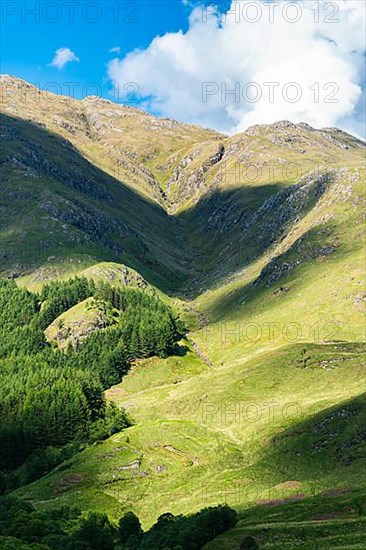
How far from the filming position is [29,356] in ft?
570

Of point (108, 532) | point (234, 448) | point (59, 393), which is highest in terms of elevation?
point (59, 393)

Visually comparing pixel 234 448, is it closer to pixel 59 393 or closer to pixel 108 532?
pixel 108 532

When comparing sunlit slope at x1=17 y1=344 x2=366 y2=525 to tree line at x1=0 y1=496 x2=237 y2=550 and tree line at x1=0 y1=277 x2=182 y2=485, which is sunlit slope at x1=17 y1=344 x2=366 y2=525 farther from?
tree line at x1=0 y1=496 x2=237 y2=550

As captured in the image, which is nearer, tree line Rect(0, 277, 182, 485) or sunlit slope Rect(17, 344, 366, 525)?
sunlit slope Rect(17, 344, 366, 525)

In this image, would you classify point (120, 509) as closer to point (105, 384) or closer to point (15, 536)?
point (15, 536)

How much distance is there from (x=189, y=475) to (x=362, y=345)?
7304cm

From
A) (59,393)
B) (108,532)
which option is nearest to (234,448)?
(108,532)

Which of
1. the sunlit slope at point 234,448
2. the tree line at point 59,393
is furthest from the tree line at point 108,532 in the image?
the tree line at point 59,393

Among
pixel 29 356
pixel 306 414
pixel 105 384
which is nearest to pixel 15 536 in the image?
pixel 306 414

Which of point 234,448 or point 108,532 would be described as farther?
point 234,448

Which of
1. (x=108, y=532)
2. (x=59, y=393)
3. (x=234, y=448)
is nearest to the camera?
(x=108, y=532)

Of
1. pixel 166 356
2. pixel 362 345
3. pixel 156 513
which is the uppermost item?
pixel 166 356

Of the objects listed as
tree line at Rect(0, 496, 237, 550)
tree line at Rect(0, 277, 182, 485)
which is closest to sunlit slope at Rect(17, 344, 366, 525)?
tree line at Rect(0, 277, 182, 485)

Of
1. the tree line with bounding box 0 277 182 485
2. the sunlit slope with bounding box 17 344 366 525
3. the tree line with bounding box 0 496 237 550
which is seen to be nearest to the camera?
the tree line with bounding box 0 496 237 550
